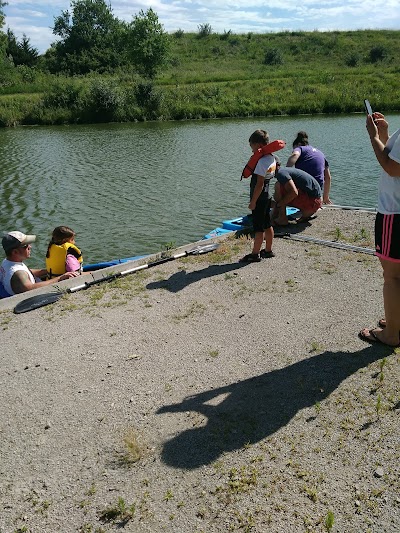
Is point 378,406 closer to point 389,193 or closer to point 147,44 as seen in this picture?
point 389,193

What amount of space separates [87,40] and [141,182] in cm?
5272

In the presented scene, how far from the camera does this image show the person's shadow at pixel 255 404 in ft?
13.2

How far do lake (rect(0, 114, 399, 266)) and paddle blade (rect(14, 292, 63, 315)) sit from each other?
13.9 feet

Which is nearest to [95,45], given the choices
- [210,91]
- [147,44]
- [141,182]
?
[147,44]

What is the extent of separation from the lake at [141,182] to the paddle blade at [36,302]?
13.9ft

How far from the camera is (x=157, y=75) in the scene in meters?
50.0

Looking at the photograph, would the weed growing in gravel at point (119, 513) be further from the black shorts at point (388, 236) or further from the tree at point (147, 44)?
the tree at point (147, 44)

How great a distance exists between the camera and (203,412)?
4426mm

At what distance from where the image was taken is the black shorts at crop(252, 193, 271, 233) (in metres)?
7.77

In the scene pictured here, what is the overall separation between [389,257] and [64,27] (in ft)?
252

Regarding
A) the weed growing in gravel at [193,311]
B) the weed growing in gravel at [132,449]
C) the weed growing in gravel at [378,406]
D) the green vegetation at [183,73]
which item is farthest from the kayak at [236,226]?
the green vegetation at [183,73]

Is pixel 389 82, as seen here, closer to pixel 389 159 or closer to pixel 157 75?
pixel 157 75

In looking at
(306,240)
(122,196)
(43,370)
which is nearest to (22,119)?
(122,196)

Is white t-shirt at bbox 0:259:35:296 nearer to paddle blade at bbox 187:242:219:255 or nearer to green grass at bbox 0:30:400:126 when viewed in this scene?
paddle blade at bbox 187:242:219:255
